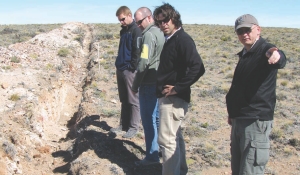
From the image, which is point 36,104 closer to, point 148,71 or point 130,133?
point 130,133

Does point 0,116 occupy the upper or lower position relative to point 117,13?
lower

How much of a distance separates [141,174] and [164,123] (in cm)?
137

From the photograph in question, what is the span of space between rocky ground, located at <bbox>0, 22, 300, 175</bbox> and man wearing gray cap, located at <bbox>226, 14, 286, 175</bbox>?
197 cm

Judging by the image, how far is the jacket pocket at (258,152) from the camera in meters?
2.98

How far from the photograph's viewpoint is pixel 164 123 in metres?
3.68

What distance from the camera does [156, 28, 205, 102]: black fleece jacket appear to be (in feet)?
11.3

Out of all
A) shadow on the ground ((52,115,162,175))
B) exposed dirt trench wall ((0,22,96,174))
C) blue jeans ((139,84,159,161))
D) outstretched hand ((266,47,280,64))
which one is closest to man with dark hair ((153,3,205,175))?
blue jeans ((139,84,159,161))

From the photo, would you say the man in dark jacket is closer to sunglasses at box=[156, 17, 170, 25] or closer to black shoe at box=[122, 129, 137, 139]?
black shoe at box=[122, 129, 137, 139]

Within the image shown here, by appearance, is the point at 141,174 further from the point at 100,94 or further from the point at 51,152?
the point at 100,94

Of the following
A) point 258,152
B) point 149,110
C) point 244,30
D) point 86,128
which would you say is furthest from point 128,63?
point 258,152

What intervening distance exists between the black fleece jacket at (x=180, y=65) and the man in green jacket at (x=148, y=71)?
494 mm

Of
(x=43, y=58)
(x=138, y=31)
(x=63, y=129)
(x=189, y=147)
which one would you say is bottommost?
(x=63, y=129)

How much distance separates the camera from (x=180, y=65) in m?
3.56

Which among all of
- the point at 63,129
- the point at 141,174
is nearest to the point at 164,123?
the point at 141,174
